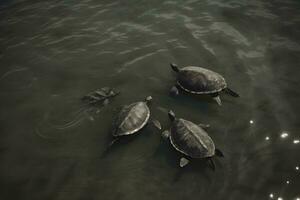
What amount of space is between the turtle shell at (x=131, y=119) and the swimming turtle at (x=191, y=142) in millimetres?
713

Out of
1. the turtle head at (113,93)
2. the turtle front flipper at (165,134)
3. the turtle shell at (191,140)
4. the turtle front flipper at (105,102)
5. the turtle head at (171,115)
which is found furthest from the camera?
the turtle head at (113,93)

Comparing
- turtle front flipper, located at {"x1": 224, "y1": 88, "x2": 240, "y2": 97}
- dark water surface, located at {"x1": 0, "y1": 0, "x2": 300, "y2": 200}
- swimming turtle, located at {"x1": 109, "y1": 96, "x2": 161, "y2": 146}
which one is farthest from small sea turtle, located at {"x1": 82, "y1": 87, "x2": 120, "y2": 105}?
turtle front flipper, located at {"x1": 224, "y1": 88, "x2": 240, "y2": 97}

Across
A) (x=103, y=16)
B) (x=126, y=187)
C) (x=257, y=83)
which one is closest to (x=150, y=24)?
(x=103, y=16)

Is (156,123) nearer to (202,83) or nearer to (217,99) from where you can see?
(202,83)

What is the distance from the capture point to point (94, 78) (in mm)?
8141

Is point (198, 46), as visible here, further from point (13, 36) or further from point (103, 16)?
point (13, 36)

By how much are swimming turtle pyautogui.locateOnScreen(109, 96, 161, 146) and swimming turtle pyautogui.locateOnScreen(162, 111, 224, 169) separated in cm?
63

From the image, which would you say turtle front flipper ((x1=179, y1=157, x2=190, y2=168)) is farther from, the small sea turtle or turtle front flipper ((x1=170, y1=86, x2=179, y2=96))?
the small sea turtle

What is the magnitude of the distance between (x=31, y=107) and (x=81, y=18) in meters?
4.72

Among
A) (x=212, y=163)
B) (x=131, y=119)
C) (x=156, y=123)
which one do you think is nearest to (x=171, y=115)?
(x=156, y=123)

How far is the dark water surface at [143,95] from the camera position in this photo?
5.60 metres

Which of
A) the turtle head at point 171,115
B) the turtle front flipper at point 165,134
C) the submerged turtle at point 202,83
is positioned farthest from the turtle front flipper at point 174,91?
the turtle front flipper at point 165,134

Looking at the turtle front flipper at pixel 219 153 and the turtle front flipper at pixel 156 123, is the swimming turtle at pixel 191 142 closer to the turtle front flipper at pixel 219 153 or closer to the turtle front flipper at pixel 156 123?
the turtle front flipper at pixel 219 153

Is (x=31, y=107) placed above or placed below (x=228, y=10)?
below
